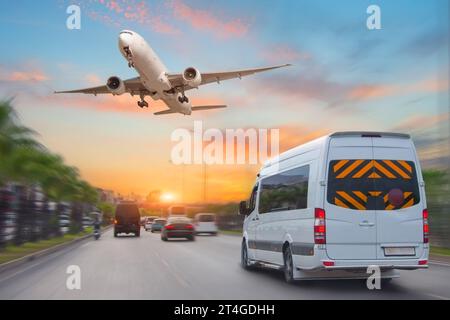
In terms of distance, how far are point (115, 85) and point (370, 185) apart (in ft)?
66.7

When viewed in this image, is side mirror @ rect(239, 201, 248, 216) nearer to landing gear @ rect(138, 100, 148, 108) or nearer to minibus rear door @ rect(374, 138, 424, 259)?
minibus rear door @ rect(374, 138, 424, 259)

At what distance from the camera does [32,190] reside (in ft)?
92.6

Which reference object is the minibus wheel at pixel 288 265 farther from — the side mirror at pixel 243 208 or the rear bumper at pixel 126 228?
the rear bumper at pixel 126 228

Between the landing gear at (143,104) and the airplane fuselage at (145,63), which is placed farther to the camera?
the landing gear at (143,104)

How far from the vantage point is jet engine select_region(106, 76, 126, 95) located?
93.1ft

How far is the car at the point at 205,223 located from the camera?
41.7 metres

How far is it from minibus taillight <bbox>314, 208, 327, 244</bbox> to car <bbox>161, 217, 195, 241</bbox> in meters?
22.8

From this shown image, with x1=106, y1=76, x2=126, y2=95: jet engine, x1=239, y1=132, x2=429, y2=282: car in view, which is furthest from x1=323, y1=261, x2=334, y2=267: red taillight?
x1=106, y1=76, x2=126, y2=95: jet engine

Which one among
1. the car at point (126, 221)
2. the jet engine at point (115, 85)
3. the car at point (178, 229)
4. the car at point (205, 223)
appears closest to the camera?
the jet engine at point (115, 85)

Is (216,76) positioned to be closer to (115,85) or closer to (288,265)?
(115,85)

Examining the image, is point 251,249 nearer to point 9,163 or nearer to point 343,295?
point 343,295

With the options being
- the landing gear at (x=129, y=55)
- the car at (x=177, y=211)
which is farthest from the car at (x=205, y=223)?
the landing gear at (x=129, y=55)
